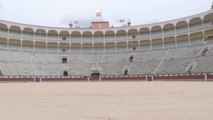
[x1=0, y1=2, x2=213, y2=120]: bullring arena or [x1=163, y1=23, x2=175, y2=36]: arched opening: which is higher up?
[x1=163, y1=23, x2=175, y2=36]: arched opening

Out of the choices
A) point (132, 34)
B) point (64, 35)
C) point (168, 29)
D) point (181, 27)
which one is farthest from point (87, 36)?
point (181, 27)

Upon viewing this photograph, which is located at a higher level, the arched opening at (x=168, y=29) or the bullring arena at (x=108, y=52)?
the arched opening at (x=168, y=29)

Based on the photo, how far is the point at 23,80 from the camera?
3644 centimetres

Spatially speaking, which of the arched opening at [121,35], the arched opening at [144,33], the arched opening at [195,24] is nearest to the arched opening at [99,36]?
the arched opening at [121,35]

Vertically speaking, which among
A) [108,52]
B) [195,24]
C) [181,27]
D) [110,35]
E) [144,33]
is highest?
[195,24]

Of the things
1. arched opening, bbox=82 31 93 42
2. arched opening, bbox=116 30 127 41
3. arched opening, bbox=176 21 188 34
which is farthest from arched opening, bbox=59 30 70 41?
arched opening, bbox=176 21 188 34

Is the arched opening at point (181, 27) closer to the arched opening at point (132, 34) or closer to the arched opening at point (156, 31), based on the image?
the arched opening at point (156, 31)

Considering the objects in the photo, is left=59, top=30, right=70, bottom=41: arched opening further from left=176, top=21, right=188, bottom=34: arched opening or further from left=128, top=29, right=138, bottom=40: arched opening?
left=176, top=21, right=188, bottom=34: arched opening

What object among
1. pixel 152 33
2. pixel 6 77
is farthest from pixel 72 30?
pixel 6 77

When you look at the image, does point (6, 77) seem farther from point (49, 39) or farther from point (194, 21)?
point (194, 21)

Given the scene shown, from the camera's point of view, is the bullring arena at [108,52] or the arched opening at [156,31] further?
the arched opening at [156,31]

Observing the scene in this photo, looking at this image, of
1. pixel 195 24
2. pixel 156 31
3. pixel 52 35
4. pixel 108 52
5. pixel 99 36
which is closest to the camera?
pixel 195 24

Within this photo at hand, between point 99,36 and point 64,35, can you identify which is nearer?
point 64,35

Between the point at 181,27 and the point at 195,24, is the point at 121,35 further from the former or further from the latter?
the point at 195,24
